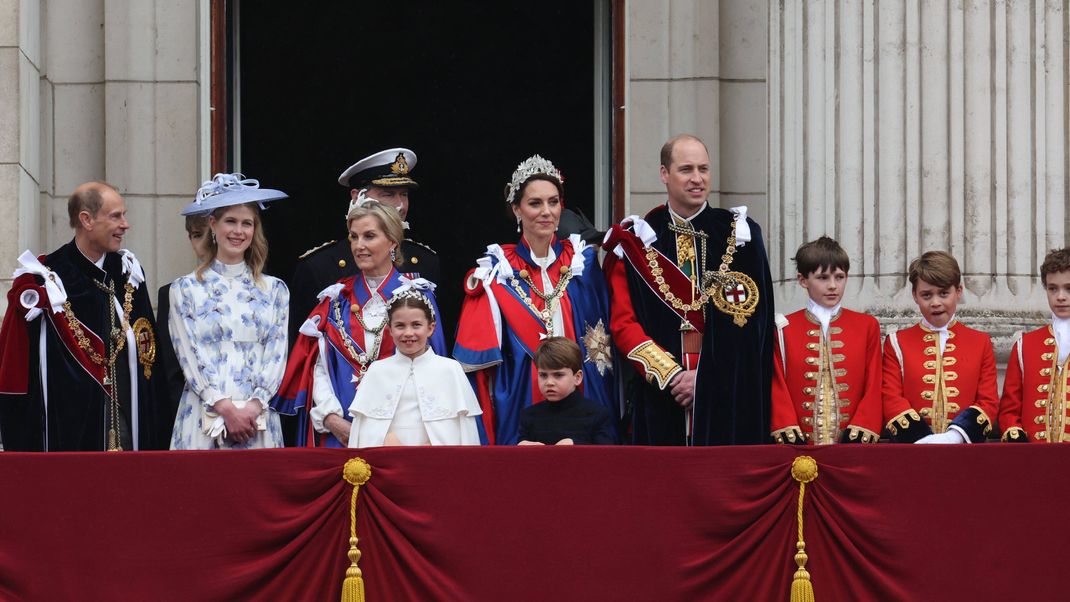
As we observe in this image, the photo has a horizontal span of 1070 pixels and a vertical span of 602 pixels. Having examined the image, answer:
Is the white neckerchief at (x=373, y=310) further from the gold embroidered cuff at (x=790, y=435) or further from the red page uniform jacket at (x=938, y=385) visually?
the red page uniform jacket at (x=938, y=385)

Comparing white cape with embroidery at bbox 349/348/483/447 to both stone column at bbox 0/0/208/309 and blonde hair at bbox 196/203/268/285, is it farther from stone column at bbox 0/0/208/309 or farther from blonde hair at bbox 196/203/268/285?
stone column at bbox 0/0/208/309

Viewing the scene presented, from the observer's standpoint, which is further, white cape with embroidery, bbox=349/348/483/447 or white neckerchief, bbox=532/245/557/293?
white neckerchief, bbox=532/245/557/293

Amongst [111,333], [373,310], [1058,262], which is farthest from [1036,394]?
[111,333]

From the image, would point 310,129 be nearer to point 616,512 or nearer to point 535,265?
point 535,265

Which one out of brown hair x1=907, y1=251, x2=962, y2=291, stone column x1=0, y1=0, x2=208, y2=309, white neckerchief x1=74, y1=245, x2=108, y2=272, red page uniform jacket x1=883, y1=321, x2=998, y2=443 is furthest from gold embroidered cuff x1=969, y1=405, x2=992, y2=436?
stone column x1=0, y1=0, x2=208, y2=309

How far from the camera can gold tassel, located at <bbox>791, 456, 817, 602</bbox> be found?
22.3 feet

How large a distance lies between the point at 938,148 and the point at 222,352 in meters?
3.67

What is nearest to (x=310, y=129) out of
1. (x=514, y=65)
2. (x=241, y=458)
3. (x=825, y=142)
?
(x=514, y=65)

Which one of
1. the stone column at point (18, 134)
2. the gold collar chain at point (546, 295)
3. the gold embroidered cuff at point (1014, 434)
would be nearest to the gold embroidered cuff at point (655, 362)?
the gold collar chain at point (546, 295)

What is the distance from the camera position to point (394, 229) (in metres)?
Result: 8.22

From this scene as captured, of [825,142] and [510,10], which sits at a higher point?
[510,10]

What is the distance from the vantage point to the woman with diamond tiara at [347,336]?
800 centimetres

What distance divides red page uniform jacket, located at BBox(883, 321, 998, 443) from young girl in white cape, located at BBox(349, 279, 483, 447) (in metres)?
1.73

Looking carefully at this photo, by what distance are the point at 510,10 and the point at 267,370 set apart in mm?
6433
